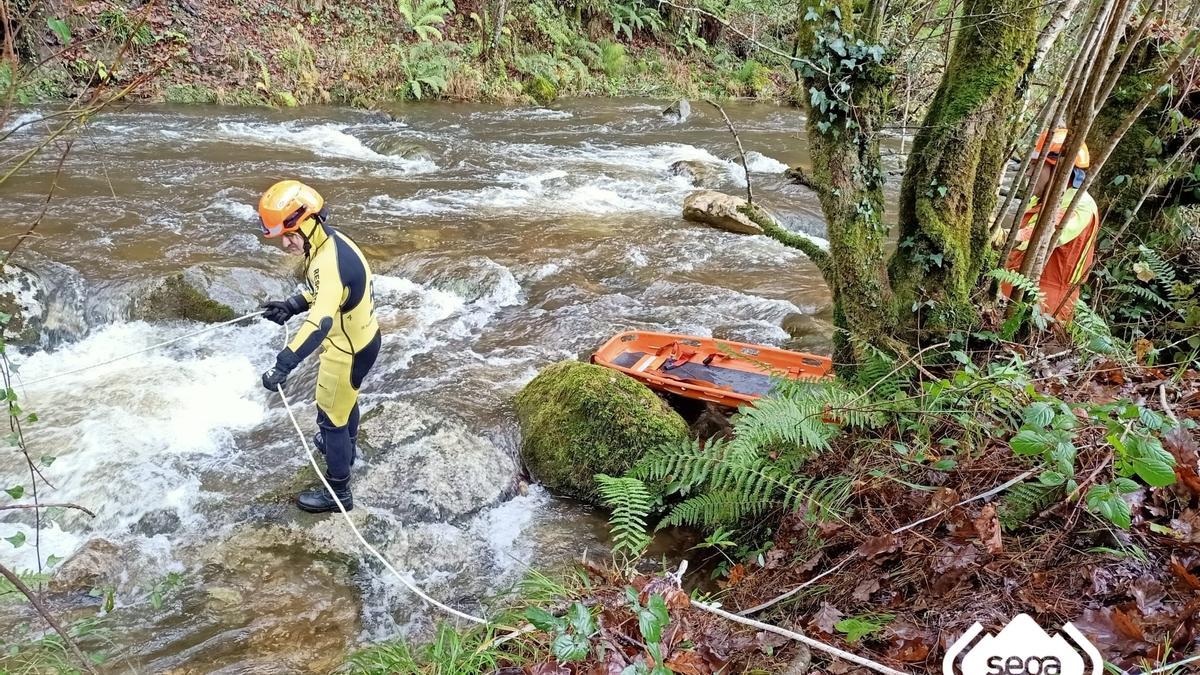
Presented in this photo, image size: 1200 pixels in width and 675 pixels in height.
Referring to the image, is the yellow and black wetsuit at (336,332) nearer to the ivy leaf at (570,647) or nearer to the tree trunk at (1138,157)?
the ivy leaf at (570,647)

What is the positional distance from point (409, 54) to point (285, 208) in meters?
16.6

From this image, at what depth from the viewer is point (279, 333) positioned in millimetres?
7605

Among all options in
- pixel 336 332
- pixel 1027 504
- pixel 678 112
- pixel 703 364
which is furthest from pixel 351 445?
pixel 678 112

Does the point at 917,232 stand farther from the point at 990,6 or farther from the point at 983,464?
the point at 983,464

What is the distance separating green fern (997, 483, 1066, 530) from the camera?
9.42ft

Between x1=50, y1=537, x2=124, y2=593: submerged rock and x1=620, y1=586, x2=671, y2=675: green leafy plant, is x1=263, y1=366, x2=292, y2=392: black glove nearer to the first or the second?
x1=50, y1=537, x2=124, y2=593: submerged rock

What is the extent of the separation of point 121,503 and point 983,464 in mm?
5281

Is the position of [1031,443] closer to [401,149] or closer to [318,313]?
[318,313]

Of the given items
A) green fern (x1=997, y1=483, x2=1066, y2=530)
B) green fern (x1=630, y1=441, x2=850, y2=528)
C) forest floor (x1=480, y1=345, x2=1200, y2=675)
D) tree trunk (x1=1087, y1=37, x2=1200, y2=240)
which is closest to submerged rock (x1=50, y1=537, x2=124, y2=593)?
forest floor (x1=480, y1=345, x2=1200, y2=675)

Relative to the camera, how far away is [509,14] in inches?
874

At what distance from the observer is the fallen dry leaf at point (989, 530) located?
2.74m

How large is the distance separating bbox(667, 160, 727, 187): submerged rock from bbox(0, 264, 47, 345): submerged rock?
31.7ft

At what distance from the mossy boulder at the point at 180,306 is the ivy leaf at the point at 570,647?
6.54 meters

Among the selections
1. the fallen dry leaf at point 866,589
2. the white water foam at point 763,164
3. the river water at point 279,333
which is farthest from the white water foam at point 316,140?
the fallen dry leaf at point 866,589
